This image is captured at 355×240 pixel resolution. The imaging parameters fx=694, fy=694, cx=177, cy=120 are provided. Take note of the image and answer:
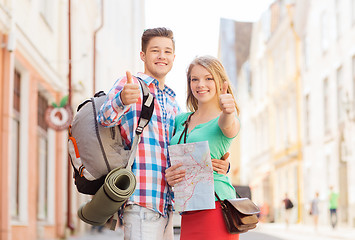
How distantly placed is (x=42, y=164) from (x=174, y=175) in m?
13.1

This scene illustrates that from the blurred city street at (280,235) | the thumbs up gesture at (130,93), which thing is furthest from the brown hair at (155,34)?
the blurred city street at (280,235)

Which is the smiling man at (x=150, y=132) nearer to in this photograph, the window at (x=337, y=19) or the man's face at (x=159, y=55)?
the man's face at (x=159, y=55)

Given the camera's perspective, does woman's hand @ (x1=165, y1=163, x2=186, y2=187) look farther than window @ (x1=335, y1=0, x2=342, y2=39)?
No

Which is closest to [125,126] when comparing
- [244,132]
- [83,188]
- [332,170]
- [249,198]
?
[83,188]

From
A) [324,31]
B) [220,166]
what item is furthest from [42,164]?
[324,31]

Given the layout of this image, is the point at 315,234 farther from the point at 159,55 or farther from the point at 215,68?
the point at 215,68

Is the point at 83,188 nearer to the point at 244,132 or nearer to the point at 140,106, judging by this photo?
the point at 140,106

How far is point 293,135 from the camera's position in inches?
1449

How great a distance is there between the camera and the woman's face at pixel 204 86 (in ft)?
11.0

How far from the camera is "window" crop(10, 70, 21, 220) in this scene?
41.2ft

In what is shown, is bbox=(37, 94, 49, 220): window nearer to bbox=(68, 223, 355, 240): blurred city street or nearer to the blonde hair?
bbox=(68, 223, 355, 240): blurred city street

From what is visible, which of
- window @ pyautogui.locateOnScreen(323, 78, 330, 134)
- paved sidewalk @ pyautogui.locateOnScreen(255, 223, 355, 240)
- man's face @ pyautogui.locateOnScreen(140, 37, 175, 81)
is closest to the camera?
man's face @ pyautogui.locateOnScreen(140, 37, 175, 81)

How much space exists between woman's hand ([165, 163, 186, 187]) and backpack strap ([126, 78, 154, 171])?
18cm

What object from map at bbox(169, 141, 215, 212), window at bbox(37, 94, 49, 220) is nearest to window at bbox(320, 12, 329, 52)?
window at bbox(37, 94, 49, 220)
